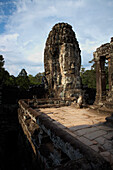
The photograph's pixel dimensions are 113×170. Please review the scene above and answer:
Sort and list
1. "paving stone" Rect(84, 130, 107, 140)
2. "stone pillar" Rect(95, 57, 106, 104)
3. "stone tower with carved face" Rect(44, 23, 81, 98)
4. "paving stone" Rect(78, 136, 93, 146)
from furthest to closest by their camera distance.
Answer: "stone tower with carved face" Rect(44, 23, 81, 98), "stone pillar" Rect(95, 57, 106, 104), "paving stone" Rect(84, 130, 107, 140), "paving stone" Rect(78, 136, 93, 146)

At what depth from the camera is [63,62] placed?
637 inches

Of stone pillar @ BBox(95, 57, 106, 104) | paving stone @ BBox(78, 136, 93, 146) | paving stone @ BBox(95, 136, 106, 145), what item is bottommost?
paving stone @ BBox(95, 136, 106, 145)

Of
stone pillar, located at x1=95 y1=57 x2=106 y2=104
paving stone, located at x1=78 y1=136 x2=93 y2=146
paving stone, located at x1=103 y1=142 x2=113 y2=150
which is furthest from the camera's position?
stone pillar, located at x1=95 y1=57 x2=106 y2=104

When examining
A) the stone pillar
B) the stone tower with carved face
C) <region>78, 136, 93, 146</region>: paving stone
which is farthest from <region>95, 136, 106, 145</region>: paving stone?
the stone tower with carved face

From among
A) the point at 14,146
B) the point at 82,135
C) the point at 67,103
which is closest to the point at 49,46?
the point at 67,103

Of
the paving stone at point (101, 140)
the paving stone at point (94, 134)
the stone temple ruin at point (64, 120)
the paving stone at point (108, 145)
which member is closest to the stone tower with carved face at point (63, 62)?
the stone temple ruin at point (64, 120)

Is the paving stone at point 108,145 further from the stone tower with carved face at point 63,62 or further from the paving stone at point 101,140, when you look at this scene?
the stone tower with carved face at point 63,62

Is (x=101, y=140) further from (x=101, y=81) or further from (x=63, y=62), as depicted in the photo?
(x=63, y=62)

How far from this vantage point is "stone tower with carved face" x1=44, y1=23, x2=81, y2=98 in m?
15.6

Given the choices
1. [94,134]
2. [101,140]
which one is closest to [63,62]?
[94,134]

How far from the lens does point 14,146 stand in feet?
25.9

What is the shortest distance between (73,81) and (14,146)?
35.2ft

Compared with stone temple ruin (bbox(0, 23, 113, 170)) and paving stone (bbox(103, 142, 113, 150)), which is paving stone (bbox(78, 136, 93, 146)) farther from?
paving stone (bbox(103, 142, 113, 150))

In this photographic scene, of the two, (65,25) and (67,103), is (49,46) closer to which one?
(65,25)
